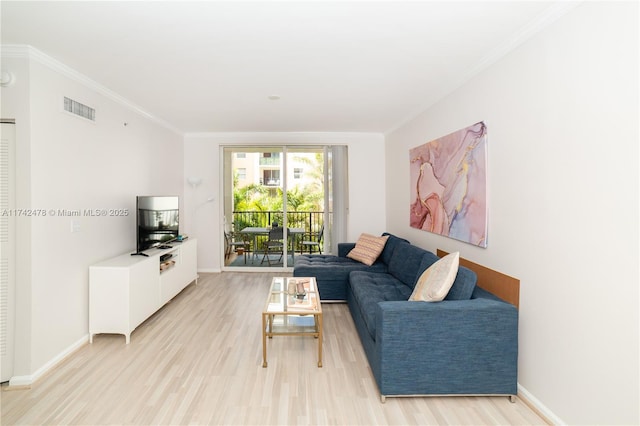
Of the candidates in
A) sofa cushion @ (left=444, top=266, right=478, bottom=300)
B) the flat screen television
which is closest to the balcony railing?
the flat screen television

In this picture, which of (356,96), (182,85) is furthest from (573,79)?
(182,85)

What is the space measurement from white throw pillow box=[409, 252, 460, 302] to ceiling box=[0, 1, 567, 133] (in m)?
1.66

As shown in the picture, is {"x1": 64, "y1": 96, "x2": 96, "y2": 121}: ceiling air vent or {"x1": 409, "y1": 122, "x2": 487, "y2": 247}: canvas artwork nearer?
{"x1": 409, "y1": 122, "x2": 487, "y2": 247}: canvas artwork

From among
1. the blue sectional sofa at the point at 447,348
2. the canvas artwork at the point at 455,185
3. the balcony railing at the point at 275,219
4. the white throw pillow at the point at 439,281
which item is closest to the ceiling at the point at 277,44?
the canvas artwork at the point at 455,185

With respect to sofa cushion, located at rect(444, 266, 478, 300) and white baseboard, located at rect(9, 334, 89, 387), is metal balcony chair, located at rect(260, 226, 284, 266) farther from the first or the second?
sofa cushion, located at rect(444, 266, 478, 300)

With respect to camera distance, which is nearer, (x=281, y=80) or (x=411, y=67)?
(x=411, y=67)

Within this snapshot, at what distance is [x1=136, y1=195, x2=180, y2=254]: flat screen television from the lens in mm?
3986

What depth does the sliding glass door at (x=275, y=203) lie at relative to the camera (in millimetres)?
6469

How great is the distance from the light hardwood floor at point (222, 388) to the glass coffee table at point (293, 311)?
0.49ft

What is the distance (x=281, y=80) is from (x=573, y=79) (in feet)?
7.85

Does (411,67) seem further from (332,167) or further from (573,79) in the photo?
(332,167)

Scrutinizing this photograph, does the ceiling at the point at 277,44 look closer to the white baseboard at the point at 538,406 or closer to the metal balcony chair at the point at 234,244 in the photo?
the white baseboard at the point at 538,406

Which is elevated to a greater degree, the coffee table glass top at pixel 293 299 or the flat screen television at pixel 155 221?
the flat screen television at pixel 155 221

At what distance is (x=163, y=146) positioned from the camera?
17.4 feet
